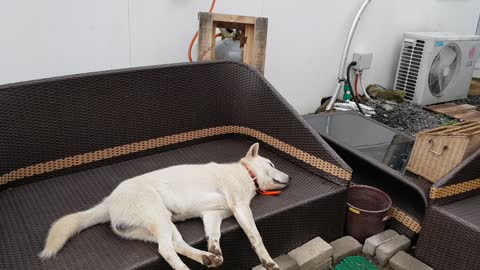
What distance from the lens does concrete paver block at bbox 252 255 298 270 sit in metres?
1.78

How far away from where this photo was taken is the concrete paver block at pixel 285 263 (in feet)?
5.84

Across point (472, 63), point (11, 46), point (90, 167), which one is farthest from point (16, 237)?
point (472, 63)

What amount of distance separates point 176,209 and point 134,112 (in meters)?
0.78

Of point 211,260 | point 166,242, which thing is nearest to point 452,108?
point 211,260

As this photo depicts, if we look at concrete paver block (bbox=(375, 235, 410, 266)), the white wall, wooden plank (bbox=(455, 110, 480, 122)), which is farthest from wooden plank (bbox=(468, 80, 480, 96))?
concrete paver block (bbox=(375, 235, 410, 266))

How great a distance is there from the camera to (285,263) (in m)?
1.82

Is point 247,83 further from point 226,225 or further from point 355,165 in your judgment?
point 226,225

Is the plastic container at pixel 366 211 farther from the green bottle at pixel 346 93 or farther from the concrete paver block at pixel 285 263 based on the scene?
the green bottle at pixel 346 93

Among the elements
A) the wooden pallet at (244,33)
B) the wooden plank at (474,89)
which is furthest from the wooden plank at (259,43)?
the wooden plank at (474,89)

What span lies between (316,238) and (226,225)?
60cm

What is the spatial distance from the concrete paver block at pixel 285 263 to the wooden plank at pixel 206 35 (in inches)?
57.5

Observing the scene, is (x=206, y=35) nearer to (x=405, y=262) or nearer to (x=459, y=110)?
(x=405, y=262)

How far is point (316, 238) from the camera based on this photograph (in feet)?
6.63

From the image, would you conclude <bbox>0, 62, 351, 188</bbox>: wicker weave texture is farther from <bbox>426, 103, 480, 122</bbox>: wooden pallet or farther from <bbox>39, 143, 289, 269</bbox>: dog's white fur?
<bbox>426, 103, 480, 122</bbox>: wooden pallet
